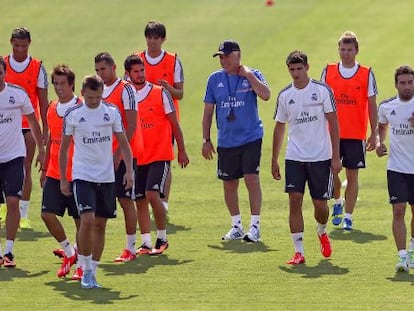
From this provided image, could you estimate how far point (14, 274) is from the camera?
15453 millimetres

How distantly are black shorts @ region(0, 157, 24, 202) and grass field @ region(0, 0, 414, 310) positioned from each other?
0.83 meters

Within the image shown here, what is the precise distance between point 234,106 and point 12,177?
301 centimetres

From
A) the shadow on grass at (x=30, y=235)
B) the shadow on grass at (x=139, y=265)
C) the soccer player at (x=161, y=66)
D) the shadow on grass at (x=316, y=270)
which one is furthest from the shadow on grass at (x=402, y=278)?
the shadow on grass at (x=30, y=235)

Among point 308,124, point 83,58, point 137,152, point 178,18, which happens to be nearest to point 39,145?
point 137,152

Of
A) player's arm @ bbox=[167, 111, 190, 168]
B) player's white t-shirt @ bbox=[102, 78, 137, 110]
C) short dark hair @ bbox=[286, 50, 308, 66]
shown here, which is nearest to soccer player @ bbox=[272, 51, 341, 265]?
short dark hair @ bbox=[286, 50, 308, 66]

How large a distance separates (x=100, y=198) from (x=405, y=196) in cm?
328

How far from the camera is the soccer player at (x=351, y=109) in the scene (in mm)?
18203

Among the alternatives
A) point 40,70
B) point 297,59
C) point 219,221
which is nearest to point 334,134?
point 297,59

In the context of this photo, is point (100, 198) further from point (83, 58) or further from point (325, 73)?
point (83, 58)

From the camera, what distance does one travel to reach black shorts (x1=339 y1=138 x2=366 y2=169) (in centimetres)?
1822

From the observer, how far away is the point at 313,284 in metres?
14.8

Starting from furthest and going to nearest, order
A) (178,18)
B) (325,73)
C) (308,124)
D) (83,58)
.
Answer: (178,18)
(83,58)
(325,73)
(308,124)

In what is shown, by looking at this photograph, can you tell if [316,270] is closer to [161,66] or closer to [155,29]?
[161,66]

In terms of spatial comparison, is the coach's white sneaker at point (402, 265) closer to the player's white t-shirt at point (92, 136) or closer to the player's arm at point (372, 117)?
the player's arm at point (372, 117)
